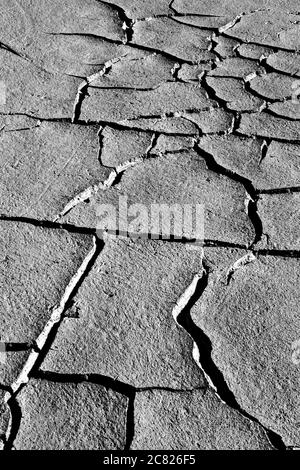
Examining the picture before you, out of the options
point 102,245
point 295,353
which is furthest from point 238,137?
point 295,353

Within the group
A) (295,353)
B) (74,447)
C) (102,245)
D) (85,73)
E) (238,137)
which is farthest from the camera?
(85,73)

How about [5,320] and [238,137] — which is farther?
[238,137]

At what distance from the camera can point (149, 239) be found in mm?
2391

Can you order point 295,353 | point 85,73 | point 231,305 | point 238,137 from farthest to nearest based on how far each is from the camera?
point 85,73 → point 238,137 → point 231,305 → point 295,353

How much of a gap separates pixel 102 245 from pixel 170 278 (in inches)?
10.0

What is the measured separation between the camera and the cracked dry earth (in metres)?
1.85

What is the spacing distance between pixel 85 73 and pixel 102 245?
121 centimetres

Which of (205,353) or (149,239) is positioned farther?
(149,239)

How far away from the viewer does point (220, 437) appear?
1.79m

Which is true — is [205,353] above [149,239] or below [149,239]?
below

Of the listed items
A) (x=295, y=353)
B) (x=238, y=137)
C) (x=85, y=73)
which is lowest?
(x=295, y=353)

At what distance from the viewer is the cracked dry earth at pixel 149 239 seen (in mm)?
1854

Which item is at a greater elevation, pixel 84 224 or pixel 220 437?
pixel 84 224

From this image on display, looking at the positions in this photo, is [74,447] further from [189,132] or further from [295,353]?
[189,132]
